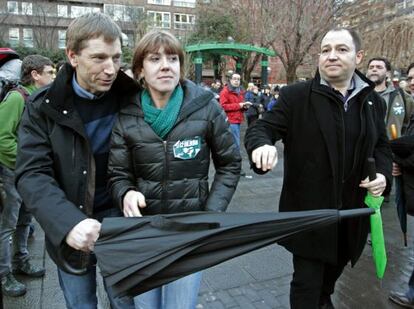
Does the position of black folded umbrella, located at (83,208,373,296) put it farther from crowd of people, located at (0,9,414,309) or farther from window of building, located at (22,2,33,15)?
window of building, located at (22,2,33,15)

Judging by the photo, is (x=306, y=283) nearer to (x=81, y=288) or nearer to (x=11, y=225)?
(x=81, y=288)

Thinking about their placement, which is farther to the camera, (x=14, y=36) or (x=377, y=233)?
(x=14, y=36)

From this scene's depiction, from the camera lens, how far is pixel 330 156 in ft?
8.53

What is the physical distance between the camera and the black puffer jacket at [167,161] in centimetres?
203

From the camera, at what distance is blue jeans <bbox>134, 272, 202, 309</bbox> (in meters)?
2.04

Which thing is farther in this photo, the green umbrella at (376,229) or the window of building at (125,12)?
the window of building at (125,12)

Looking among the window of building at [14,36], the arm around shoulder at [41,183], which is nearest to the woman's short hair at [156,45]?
the arm around shoulder at [41,183]

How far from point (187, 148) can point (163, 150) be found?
0.13 m

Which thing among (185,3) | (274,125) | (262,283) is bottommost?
(262,283)

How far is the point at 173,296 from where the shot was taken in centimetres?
204

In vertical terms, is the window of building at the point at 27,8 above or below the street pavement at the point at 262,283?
above

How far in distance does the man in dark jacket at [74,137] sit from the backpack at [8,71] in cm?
151

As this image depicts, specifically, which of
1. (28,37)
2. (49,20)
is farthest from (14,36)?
(49,20)

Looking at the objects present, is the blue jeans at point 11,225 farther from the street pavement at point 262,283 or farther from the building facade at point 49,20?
the building facade at point 49,20
